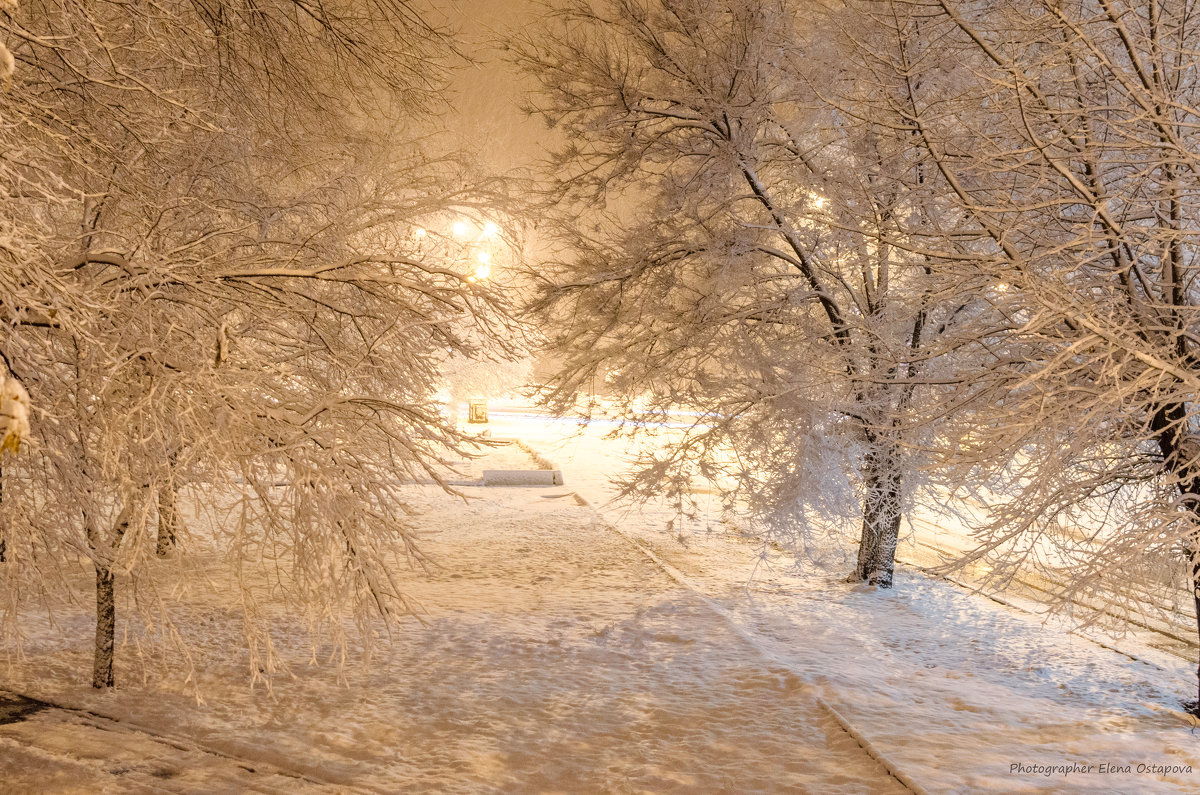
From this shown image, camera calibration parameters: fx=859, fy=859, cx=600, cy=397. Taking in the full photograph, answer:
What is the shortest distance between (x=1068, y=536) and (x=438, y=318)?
5217 mm

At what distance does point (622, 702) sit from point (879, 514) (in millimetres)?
5247

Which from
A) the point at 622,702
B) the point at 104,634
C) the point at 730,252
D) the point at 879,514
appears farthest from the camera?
the point at 879,514

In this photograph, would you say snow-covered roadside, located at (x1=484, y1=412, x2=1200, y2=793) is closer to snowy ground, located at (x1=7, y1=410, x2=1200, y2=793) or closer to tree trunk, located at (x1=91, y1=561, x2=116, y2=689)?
snowy ground, located at (x1=7, y1=410, x2=1200, y2=793)

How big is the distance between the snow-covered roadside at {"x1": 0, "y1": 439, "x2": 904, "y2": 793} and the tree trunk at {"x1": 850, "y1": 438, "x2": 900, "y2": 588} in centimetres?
262

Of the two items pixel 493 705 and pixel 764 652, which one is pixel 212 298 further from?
pixel 764 652

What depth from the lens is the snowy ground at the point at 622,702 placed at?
Answer: 567cm

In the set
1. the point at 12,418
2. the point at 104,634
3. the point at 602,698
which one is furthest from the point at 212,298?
the point at 602,698

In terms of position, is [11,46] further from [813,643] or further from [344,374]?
[813,643]

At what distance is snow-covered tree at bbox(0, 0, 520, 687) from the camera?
4230mm

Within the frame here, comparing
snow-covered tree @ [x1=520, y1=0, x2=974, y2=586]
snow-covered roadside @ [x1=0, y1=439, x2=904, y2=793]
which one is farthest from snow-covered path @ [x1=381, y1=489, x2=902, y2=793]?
snow-covered tree @ [x1=520, y1=0, x2=974, y2=586]

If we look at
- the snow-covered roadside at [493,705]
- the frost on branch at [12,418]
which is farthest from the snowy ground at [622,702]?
the frost on branch at [12,418]

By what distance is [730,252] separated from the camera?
948cm

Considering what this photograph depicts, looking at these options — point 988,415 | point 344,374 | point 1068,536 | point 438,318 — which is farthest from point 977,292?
point 344,374

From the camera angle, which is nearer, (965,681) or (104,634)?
(104,634)
